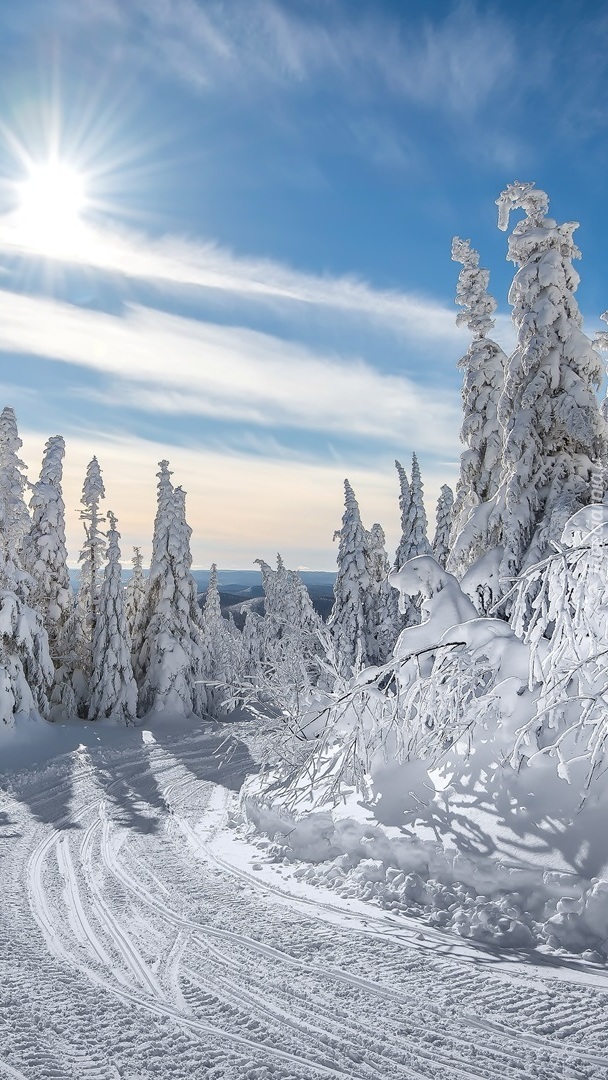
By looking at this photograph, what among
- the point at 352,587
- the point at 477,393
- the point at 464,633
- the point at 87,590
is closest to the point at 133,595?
the point at 87,590

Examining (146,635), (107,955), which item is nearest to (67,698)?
(146,635)

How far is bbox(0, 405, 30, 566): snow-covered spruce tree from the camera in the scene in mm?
22547

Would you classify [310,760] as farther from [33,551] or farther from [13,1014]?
[33,551]

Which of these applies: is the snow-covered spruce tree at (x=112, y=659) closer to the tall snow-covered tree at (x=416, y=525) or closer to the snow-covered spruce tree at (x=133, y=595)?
the snow-covered spruce tree at (x=133, y=595)

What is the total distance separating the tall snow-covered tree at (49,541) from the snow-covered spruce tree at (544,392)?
69.1 ft

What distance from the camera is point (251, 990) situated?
16.0ft

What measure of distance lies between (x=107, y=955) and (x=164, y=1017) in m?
1.46

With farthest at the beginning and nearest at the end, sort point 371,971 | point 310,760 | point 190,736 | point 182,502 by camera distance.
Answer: point 182,502 < point 190,736 < point 310,760 < point 371,971

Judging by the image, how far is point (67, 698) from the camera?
28.2m

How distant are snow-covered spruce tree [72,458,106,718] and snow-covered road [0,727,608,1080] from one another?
71.8 feet

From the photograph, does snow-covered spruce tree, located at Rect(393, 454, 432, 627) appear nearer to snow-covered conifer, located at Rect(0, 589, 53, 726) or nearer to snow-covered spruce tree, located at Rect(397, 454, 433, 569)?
snow-covered spruce tree, located at Rect(397, 454, 433, 569)

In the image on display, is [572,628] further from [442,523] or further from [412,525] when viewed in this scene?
[442,523]

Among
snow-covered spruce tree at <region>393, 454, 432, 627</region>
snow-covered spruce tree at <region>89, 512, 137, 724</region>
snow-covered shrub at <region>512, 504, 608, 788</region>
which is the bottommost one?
snow-covered spruce tree at <region>89, 512, 137, 724</region>

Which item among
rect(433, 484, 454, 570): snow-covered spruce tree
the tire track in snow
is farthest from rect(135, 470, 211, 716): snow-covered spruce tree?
the tire track in snow
